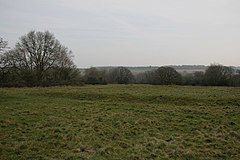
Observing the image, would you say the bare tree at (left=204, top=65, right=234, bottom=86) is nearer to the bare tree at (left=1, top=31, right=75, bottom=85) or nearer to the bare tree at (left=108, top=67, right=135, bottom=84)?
the bare tree at (left=108, top=67, right=135, bottom=84)

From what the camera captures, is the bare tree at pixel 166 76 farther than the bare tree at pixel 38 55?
Yes

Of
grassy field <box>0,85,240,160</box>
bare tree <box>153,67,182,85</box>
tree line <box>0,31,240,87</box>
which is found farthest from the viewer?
bare tree <box>153,67,182,85</box>

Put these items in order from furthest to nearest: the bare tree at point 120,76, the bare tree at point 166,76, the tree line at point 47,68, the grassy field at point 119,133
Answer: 1. the bare tree at point 120,76
2. the bare tree at point 166,76
3. the tree line at point 47,68
4. the grassy field at point 119,133

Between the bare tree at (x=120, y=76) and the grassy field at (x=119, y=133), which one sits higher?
the bare tree at (x=120, y=76)

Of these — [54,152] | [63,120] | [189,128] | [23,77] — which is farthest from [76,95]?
[23,77]

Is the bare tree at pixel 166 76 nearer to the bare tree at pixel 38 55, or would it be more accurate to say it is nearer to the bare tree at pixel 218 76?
the bare tree at pixel 218 76

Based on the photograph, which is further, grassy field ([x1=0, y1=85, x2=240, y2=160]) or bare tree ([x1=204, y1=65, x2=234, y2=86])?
bare tree ([x1=204, y1=65, x2=234, y2=86])

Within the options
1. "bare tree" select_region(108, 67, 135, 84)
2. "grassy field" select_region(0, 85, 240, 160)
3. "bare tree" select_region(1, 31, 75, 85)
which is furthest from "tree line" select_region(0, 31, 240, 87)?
"grassy field" select_region(0, 85, 240, 160)

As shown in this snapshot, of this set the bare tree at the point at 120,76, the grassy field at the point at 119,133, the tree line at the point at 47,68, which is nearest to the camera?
the grassy field at the point at 119,133

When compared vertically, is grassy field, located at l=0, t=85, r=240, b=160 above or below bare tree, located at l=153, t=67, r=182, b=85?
below

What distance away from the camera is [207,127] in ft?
42.9

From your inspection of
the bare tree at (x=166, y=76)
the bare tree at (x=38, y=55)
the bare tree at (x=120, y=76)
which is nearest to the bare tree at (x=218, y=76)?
the bare tree at (x=166, y=76)

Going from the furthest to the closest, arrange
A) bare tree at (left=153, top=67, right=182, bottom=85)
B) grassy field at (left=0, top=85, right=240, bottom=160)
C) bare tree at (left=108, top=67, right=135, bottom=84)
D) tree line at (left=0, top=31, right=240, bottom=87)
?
bare tree at (left=108, top=67, right=135, bottom=84) → bare tree at (left=153, top=67, right=182, bottom=85) → tree line at (left=0, top=31, right=240, bottom=87) → grassy field at (left=0, top=85, right=240, bottom=160)

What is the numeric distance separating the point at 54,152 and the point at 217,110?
Result: 12.2 meters
